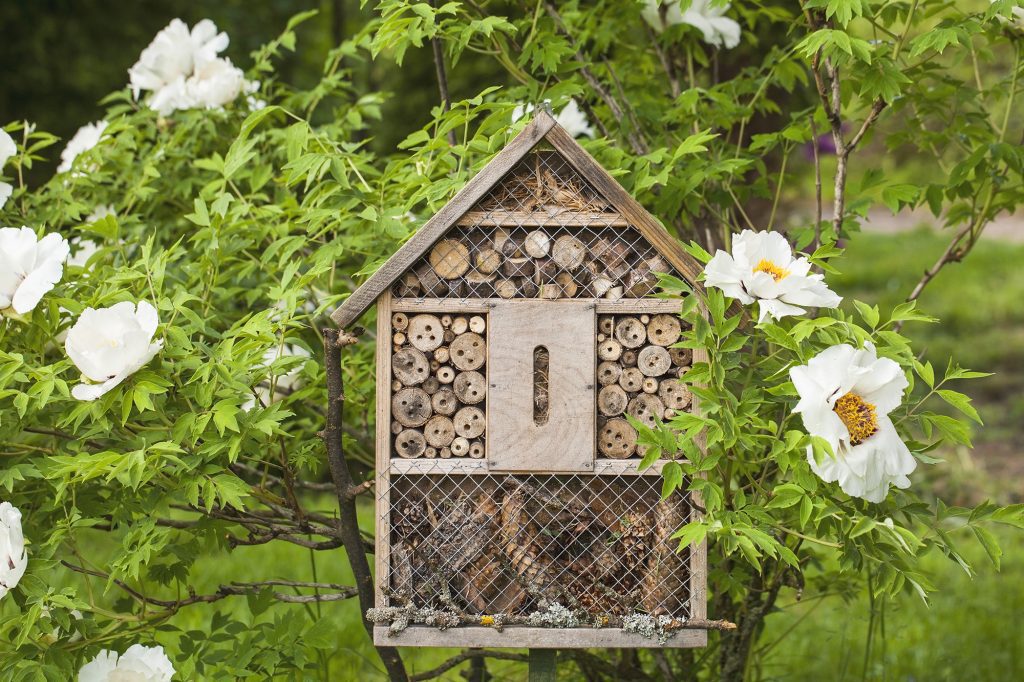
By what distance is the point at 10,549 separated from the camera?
1.84 m

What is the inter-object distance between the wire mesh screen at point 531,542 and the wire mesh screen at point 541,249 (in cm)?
34

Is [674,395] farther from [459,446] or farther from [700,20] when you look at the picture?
[700,20]

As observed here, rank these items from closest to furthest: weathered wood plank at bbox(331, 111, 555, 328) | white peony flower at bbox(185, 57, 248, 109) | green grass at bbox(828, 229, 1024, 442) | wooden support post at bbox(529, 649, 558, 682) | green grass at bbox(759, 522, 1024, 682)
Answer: weathered wood plank at bbox(331, 111, 555, 328) < wooden support post at bbox(529, 649, 558, 682) < white peony flower at bbox(185, 57, 248, 109) < green grass at bbox(759, 522, 1024, 682) < green grass at bbox(828, 229, 1024, 442)

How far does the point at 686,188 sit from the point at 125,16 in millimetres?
5775

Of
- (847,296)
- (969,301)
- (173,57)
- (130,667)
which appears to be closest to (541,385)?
(130,667)

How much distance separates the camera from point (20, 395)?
5.94 feet

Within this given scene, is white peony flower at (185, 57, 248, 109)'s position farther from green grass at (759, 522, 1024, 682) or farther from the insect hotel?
green grass at (759, 522, 1024, 682)

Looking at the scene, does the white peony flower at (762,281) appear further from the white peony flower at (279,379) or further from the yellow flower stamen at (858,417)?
the white peony flower at (279,379)

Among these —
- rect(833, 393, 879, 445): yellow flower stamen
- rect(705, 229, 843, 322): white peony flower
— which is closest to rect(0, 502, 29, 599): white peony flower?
rect(705, 229, 843, 322): white peony flower

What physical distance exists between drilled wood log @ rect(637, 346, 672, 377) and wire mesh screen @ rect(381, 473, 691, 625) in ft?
0.63

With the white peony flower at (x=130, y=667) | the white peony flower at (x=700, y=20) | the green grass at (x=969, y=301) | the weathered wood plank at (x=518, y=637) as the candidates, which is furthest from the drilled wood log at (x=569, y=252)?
the green grass at (x=969, y=301)

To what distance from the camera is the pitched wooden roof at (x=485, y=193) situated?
1904mm

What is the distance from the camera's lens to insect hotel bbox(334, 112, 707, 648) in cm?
192

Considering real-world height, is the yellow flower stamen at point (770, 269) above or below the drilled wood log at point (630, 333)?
above
